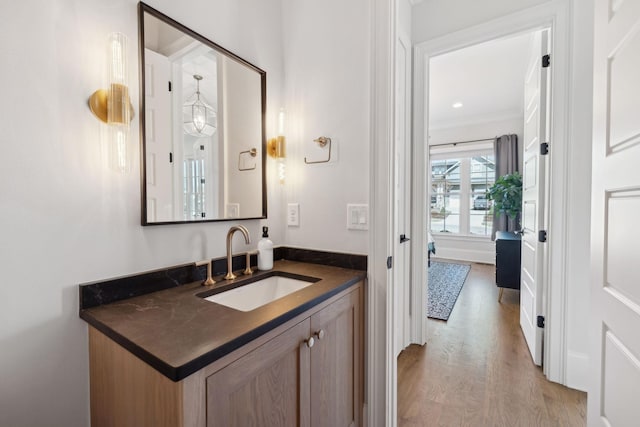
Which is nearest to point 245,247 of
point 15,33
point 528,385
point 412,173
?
point 15,33

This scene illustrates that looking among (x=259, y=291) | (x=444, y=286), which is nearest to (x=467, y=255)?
(x=444, y=286)

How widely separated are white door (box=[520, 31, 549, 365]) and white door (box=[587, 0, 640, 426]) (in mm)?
1063

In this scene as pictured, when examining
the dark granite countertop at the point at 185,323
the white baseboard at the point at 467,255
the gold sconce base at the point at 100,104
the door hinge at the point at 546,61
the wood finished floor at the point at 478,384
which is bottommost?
the wood finished floor at the point at 478,384

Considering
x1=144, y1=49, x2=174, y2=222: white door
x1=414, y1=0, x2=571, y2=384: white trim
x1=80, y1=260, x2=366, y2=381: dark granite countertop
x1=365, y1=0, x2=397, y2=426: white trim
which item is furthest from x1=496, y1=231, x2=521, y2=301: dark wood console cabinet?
x1=144, y1=49, x2=174, y2=222: white door

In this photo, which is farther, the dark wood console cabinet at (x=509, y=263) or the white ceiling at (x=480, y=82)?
the dark wood console cabinet at (x=509, y=263)

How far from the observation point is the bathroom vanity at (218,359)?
0.65m

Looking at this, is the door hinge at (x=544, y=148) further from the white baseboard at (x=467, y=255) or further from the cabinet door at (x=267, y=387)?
the white baseboard at (x=467, y=255)

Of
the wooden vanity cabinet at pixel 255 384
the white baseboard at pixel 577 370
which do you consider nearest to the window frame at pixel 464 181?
the white baseboard at pixel 577 370

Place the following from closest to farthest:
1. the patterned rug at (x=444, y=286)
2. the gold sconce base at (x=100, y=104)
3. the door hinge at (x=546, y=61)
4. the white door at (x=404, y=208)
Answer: the gold sconce base at (x=100, y=104) → the door hinge at (x=546, y=61) → the white door at (x=404, y=208) → the patterned rug at (x=444, y=286)

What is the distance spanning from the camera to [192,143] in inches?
48.4

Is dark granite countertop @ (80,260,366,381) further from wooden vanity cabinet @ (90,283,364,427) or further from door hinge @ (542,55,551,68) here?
door hinge @ (542,55,551,68)

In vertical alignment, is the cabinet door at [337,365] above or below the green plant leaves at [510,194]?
below

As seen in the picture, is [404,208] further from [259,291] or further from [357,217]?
[259,291]

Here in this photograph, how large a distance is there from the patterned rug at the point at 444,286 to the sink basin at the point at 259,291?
216 cm
